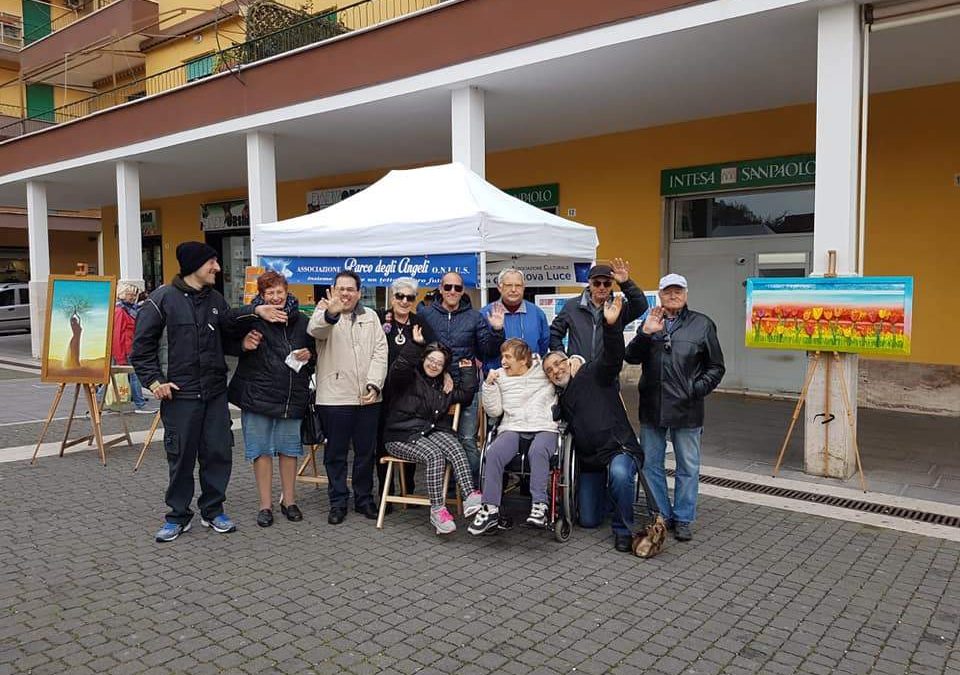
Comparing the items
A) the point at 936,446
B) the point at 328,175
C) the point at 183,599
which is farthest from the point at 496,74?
the point at 328,175

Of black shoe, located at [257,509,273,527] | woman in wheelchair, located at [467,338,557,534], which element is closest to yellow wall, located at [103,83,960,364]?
woman in wheelchair, located at [467,338,557,534]

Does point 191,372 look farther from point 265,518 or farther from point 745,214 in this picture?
point 745,214

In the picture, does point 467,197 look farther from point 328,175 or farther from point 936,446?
point 328,175

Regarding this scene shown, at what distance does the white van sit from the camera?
2425 cm

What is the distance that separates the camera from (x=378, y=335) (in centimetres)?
522

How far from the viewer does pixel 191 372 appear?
475 cm

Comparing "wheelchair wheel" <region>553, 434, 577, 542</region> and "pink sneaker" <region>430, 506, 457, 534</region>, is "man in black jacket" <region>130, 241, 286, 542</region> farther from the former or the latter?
"wheelchair wheel" <region>553, 434, 577, 542</region>

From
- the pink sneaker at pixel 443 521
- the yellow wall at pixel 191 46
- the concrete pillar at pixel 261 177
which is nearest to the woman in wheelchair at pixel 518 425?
the pink sneaker at pixel 443 521

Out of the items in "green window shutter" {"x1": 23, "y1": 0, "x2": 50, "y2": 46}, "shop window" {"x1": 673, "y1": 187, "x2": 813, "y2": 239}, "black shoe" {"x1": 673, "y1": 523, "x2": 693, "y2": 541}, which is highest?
"green window shutter" {"x1": 23, "y1": 0, "x2": 50, "y2": 46}

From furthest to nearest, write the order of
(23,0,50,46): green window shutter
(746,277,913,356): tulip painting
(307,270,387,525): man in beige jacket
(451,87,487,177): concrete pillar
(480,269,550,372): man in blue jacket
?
(23,0,50,46): green window shutter → (451,87,487,177): concrete pillar → (746,277,913,356): tulip painting → (480,269,550,372): man in blue jacket → (307,270,387,525): man in beige jacket

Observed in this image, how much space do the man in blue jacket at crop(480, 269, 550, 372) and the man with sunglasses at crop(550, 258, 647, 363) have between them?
0.35 meters

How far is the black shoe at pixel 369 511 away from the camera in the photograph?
530cm

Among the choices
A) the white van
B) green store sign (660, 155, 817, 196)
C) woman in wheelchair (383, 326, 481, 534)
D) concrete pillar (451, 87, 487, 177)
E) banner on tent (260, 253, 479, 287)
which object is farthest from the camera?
the white van

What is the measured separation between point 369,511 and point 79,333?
12.8 feet
